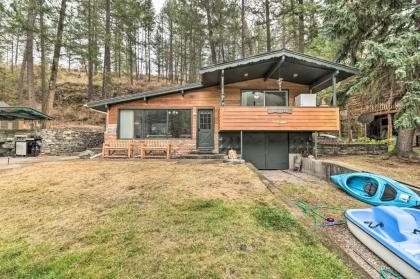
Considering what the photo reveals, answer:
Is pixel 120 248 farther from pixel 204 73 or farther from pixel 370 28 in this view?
pixel 370 28

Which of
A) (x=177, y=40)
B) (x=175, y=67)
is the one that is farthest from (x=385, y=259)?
(x=175, y=67)

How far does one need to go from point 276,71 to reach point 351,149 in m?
5.42

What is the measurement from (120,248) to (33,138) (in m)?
11.2

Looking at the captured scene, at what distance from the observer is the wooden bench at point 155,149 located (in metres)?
8.64

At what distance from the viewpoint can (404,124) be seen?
6.36 meters

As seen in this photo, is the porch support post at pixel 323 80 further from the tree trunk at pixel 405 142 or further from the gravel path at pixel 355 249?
the gravel path at pixel 355 249

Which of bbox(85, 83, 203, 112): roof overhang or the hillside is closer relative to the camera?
bbox(85, 83, 203, 112): roof overhang

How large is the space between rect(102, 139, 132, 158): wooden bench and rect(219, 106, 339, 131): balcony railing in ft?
14.6

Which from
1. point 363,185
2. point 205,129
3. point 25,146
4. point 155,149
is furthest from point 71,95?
point 363,185

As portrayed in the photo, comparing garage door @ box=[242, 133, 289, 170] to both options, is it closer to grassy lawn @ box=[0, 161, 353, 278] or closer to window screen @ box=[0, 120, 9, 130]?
grassy lawn @ box=[0, 161, 353, 278]

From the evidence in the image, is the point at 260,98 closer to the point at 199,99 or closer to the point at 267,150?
the point at 267,150

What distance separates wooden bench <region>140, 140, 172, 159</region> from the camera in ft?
28.3

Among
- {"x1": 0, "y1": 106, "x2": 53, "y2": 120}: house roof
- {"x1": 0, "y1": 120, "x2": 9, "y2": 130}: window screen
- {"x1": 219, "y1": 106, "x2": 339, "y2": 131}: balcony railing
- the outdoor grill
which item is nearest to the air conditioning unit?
{"x1": 219, "y1": 106, "x2": 339, "y2": 131}: balcony railing

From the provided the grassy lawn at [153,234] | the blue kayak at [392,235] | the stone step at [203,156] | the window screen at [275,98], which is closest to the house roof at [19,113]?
the grassy lawn at [153,234]
